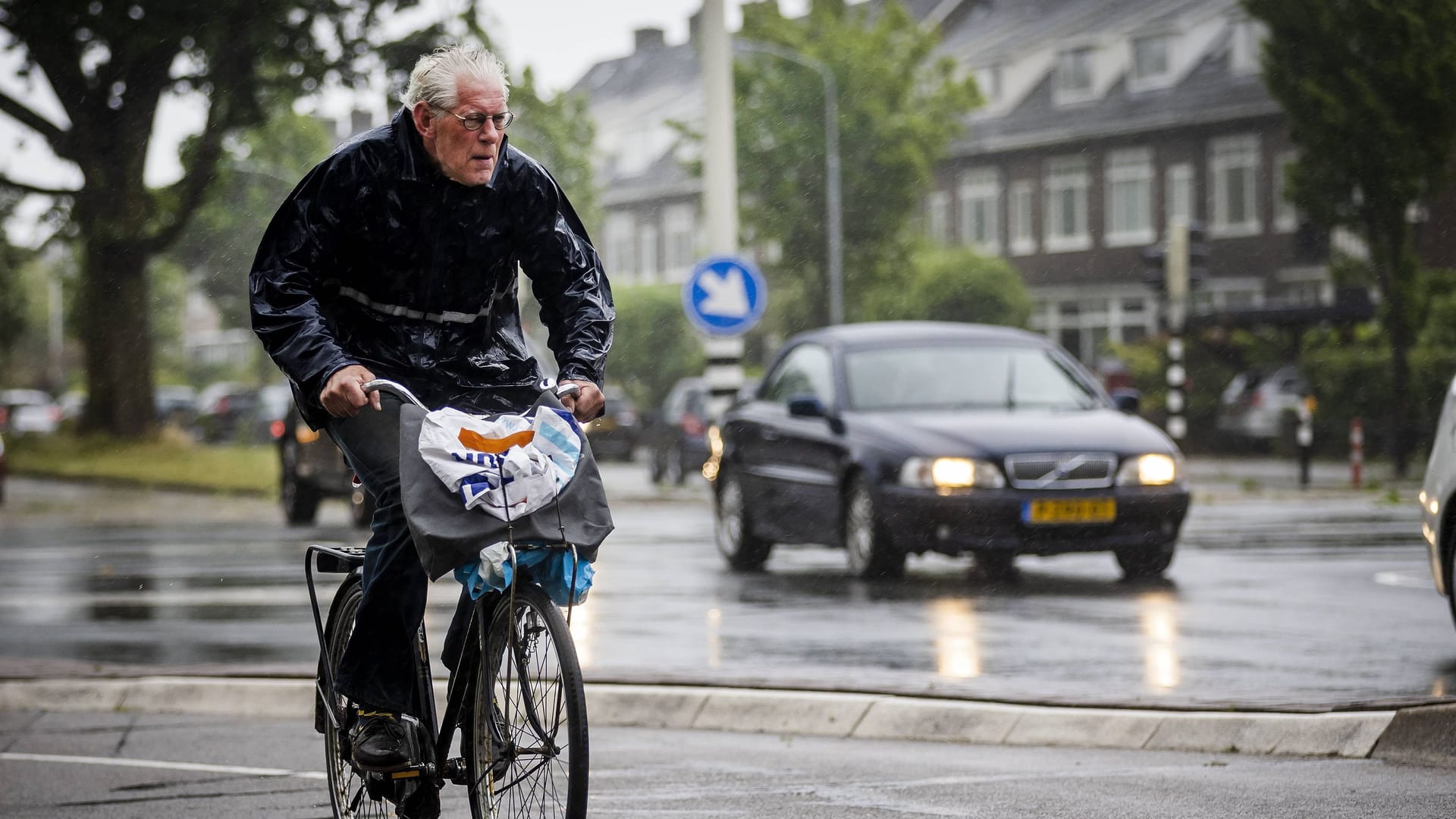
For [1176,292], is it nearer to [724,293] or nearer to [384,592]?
[724,293]

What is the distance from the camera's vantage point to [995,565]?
13.2 meters

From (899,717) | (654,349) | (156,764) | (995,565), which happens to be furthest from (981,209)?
(156,764)

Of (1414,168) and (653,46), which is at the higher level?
(653,46)

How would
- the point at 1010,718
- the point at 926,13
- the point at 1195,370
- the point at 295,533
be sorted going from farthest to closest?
the point at 926,13 < the point at 1195,370 < the point at 295,533 < the point at 1010,718

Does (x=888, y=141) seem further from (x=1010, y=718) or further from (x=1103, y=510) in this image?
(x=1010, y=718)

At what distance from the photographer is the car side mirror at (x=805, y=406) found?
42.5 feet

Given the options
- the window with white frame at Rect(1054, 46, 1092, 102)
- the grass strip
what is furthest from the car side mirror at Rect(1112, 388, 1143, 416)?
the window with white frame at Rect(1054, 46, 1092, 102)

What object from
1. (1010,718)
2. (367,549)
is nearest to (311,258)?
(367,549)

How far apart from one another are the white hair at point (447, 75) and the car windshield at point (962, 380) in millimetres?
8463

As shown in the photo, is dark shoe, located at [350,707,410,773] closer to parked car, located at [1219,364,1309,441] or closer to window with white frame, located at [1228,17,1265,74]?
parked car, located at [1219,364,1309,441]

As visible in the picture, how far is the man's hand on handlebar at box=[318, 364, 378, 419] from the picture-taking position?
4484mm

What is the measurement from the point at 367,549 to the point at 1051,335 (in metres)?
52.1

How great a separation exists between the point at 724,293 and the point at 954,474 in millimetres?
8981

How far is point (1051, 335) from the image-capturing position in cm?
5600
